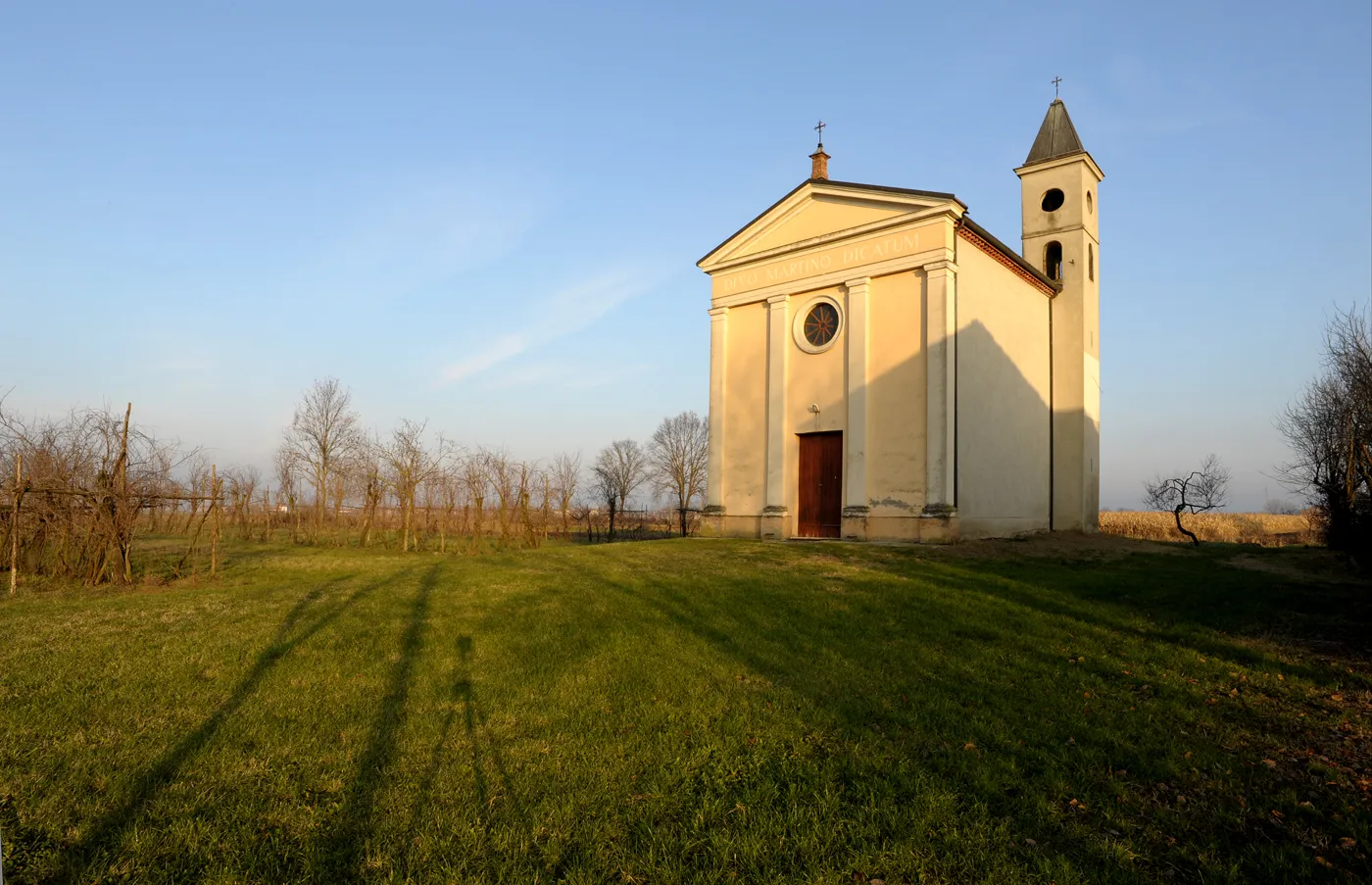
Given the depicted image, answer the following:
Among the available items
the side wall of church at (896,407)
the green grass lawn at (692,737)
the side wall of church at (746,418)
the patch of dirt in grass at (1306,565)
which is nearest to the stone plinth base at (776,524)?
the side wall of church at (746,418)

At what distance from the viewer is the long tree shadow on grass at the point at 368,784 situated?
3896 mm

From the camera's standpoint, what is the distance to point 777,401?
64.5ft

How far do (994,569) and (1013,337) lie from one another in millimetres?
9640

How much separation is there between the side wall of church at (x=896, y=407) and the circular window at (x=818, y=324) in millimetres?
1013

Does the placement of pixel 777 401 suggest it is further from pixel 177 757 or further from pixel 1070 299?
pixel 177 757

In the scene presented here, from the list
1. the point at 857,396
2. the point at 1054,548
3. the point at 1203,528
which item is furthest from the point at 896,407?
the point at 1203,528

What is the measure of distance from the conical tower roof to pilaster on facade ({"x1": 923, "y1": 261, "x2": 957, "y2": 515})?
8.50m

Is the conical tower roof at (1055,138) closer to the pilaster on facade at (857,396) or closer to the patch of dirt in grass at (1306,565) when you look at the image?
the pilaster on facade at (857,396)

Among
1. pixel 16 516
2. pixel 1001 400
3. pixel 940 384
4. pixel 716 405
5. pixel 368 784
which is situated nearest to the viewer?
pixel 368 784

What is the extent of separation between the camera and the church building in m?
17.3

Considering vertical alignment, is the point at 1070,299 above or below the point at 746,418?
above

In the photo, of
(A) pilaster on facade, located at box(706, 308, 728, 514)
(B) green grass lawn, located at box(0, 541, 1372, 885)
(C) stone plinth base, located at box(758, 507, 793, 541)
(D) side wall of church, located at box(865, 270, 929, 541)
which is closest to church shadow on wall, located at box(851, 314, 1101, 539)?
(D) side wall of church, located at box(865, 270, 929, 541)

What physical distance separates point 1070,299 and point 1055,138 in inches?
198

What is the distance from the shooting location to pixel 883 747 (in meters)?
5.34
